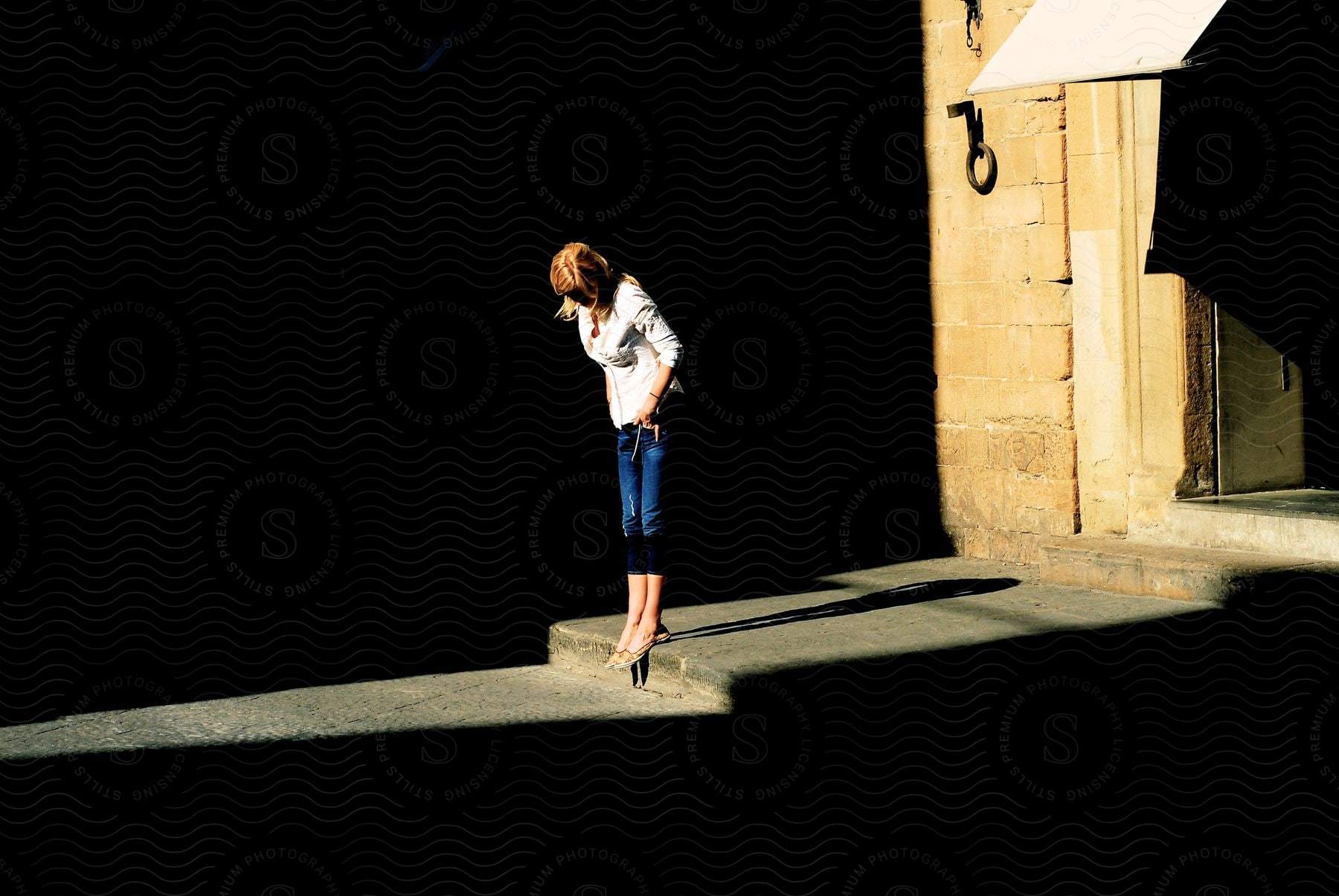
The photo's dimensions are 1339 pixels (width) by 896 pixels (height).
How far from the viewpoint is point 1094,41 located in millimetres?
6688

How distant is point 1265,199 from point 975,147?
1.59 meters

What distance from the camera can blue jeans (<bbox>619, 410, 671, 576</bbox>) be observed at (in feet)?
21.4

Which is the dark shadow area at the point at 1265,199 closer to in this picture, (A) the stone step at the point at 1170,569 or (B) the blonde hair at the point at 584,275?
(A) the stone step at the point at 1170,569

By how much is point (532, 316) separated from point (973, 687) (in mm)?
3638

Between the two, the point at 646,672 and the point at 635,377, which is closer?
the point at 635,377

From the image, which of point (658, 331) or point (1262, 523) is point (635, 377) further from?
point (1262, 523)

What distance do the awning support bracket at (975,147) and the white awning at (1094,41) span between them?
0.98 m

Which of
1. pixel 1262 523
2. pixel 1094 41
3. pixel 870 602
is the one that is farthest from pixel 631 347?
pixel 1262 523

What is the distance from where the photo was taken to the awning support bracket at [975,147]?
8.34m

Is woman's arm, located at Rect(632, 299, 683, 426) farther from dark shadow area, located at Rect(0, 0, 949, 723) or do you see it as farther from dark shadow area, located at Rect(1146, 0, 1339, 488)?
dark shadow area, located at Rect(1146, 0, 1339, 488)

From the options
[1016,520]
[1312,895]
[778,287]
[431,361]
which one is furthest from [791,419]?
[1312,895]

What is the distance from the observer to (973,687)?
243 inches

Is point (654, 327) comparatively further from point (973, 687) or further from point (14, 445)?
point (14, 445)

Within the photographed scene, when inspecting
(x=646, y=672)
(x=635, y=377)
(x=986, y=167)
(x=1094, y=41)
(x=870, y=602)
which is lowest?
(x=646, y=672)
